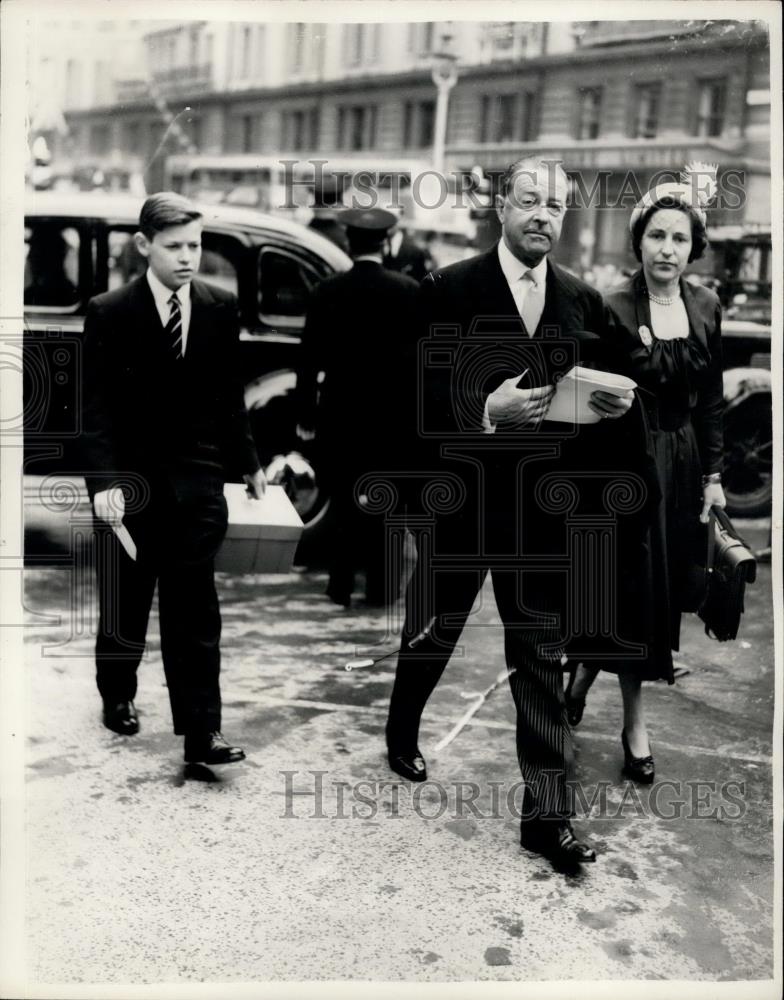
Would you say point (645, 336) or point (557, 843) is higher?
point (645, 336)

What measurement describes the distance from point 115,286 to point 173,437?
212cm

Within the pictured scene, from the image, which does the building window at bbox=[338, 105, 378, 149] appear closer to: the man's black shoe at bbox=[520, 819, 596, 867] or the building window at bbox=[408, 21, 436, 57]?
the building window at bbox=[408, 21, 436, 57]

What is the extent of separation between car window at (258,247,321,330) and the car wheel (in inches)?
85.3

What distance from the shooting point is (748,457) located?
572cm

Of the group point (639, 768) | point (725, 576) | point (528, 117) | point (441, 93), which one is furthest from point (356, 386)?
point (639, 768)

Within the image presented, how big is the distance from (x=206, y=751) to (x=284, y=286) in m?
Result: 3.03

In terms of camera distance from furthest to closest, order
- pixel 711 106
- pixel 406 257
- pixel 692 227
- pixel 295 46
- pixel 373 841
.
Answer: pixel 406 257, pixel 711 106, pixel 692 227, pixel 295 46, pixel 373 841

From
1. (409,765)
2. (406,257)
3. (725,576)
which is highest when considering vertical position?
(406,257)

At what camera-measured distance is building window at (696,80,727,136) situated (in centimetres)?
436

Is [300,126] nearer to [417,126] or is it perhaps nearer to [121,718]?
[417,126]

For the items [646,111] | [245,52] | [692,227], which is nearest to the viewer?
[245,52]

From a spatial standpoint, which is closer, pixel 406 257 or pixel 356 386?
pixel 356 386

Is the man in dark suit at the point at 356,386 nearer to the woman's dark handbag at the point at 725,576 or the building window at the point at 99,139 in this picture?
the building window at the point at 99,139

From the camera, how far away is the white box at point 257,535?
14.4 ft
